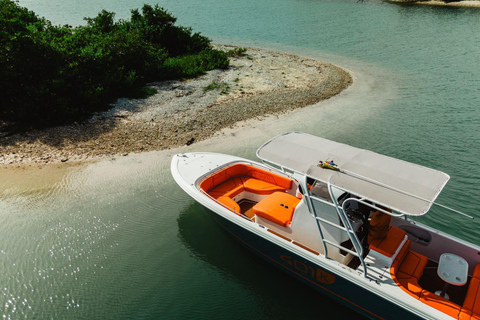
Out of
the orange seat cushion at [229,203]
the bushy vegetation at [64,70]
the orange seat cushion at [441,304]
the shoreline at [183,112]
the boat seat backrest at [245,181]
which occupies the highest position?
the bushy vegetation at [64,70]

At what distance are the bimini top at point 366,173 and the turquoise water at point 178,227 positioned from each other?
10.3ft

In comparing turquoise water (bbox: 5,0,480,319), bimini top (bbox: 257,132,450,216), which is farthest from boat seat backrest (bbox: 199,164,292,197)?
bimini top (bbox: 257,132,450,216)

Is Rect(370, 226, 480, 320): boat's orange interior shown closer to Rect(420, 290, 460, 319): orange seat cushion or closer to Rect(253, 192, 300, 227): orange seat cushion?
Rect(420, 290, 460, 319): orange seat cushion

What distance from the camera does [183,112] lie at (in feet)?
55.7

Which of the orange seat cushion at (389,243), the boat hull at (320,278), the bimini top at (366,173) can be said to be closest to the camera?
the bimini top at (366,173)

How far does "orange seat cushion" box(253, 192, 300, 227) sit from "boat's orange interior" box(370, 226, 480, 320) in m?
2.10

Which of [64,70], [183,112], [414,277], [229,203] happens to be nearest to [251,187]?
[229,203]

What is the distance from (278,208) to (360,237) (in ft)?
6.95

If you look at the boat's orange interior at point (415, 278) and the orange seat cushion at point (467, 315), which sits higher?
the boat's orange interior at point (415, 278)

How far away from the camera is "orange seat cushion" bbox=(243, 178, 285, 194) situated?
9.55m

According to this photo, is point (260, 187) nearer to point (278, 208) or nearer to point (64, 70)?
point (278, 208)

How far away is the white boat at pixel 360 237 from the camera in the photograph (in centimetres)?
588

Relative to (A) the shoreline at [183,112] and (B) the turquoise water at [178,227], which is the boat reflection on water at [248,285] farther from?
(A) the shoreline at [183,112]

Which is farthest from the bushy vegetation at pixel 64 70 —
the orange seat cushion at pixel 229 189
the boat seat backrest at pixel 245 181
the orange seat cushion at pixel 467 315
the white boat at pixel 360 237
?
the orange seat cushion at pixel 467 315
